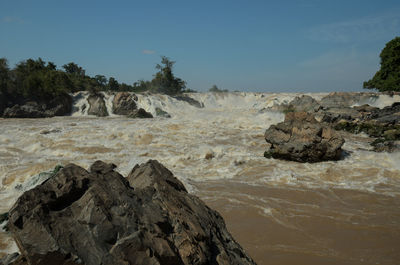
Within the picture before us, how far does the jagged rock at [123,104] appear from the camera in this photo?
86.2 ft

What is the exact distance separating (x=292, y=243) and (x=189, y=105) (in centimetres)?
2854

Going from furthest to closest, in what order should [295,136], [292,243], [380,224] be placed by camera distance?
[295,136] → [380,224] → [292,243]

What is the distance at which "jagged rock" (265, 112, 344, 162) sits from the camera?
30.4ft

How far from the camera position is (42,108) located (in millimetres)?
24031

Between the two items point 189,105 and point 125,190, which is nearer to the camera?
point 125,190

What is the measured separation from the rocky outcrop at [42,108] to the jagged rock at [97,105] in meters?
1.96

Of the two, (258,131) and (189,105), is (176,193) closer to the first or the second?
(258,131)

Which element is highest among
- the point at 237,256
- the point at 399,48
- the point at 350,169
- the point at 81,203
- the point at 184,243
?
the point at 399,48

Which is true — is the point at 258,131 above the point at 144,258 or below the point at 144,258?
below

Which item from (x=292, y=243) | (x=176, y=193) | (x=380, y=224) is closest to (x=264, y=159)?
(x=380, y=224)

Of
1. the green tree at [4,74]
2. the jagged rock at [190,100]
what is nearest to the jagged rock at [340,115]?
the jagged rock at [190,100]

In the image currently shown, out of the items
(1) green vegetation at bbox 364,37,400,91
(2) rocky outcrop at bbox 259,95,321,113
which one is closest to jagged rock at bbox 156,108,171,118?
(2) rocky outcrop at bbox 259,95,321,113

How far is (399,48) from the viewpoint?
24438 millimetres

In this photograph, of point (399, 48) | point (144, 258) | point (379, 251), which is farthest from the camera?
point (399, 48)
